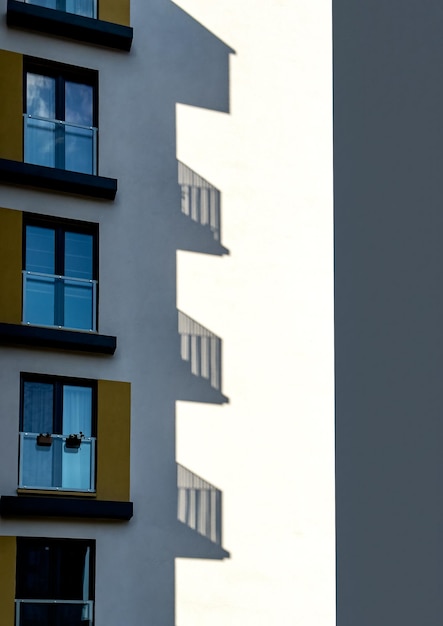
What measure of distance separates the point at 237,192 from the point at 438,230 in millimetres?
17854

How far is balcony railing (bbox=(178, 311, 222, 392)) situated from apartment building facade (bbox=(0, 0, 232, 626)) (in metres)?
0.02

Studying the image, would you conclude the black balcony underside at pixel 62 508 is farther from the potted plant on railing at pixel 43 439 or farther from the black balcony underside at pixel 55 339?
the black balcony underside at pixel 55 339

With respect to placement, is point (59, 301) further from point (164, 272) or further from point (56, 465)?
point (56, 465)

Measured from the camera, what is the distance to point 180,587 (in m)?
18.6

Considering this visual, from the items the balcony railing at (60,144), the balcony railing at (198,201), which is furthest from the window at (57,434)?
the balcony railing at (60,144)

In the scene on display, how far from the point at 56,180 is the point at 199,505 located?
5828mm

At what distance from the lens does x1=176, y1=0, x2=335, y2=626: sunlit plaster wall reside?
63.3 feet

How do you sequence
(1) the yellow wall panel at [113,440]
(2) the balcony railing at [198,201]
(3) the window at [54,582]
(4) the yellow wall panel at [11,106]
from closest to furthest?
(3) the window at [54,582], (1) the yellow wall panel at [113,440], (4) the yellow wall panel at [11,106], (2) the balcony railing at [198,201]

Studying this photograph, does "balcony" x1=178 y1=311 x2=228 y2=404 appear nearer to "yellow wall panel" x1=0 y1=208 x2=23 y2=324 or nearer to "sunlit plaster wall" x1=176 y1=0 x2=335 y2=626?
"sunlit plaster wall" x1=176 y1=0 x2=335 y2=626

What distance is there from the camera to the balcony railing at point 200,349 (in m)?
19.6

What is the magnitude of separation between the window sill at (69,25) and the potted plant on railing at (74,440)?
681cm

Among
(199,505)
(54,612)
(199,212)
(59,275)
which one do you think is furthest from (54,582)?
(199,212)

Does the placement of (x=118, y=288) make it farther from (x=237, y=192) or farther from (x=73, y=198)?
Answer: (x=237, y=192)

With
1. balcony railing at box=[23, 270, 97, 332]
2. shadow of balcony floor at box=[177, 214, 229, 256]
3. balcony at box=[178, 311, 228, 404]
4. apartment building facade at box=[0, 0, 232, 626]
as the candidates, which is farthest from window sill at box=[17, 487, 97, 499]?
shadow of balcony floor at box=[177, 214, 229, 256]
